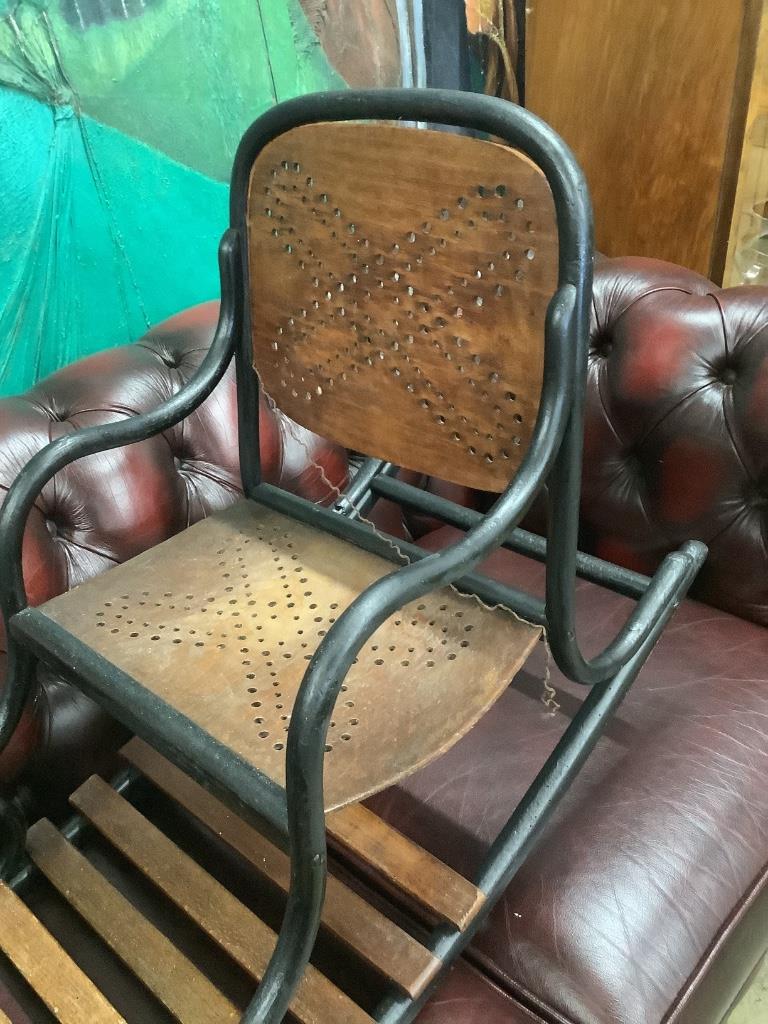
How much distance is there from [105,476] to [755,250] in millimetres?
1412

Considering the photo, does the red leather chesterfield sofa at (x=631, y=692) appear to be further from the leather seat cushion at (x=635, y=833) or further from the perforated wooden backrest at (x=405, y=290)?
the perforated wooden backrest at (x=405, y=290)

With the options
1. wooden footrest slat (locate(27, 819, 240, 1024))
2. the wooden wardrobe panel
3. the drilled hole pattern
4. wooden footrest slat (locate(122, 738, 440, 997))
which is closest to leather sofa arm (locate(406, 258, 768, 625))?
the drilled hole pattern

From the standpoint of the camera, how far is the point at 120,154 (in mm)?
1118

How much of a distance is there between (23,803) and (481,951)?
579 millimetres

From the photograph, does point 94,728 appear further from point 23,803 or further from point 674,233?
point 674,233

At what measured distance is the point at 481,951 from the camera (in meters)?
0.80

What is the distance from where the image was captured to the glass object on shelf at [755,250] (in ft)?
5.31

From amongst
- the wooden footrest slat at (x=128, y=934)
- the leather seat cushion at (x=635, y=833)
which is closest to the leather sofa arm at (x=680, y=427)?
the leather seat cushion at (x=635, y=833)

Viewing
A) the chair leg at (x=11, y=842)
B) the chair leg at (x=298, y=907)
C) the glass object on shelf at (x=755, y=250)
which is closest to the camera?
the chair leg at (x=298, y=907)

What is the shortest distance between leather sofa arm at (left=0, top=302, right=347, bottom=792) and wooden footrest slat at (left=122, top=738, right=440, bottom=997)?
0.34 feet

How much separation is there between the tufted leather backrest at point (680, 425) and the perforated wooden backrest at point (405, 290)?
1.35 feet

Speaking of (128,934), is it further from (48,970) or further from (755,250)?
(755,250)

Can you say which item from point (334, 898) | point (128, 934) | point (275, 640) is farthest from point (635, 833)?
point (128, 934)

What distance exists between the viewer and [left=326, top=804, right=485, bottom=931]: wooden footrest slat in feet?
2.51
